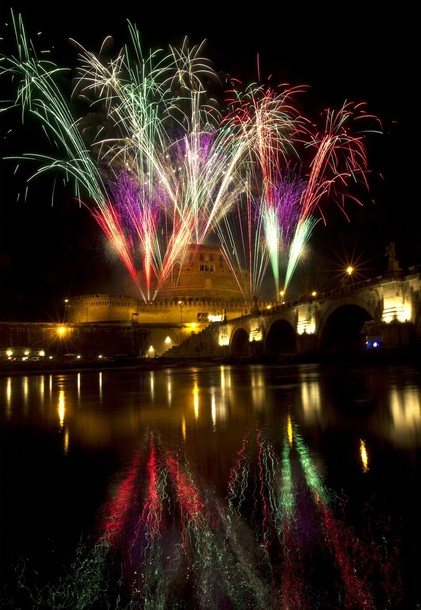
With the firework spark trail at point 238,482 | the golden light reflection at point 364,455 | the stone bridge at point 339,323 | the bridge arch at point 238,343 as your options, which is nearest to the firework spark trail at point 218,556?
the firework spark trail at point 238,482

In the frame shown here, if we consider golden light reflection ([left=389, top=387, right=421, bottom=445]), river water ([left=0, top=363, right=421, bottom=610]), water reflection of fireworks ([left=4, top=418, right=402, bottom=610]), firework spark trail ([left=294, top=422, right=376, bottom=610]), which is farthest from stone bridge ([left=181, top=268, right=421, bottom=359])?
firework spark trail ([left=294, top=422, right=376, bottom=610])

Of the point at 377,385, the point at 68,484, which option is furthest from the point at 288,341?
the point at 68,484

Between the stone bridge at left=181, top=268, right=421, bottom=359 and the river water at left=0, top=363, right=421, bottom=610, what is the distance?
24.5m

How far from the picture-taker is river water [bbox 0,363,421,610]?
2.89 m

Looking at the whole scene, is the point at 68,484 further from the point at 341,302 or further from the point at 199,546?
the point at 341,302

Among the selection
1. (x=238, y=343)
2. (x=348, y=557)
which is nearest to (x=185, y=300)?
(x=238, y=343)

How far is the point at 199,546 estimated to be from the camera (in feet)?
11.4

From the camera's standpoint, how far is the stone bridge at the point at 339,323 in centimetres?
3103

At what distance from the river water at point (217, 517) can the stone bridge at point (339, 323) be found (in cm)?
2449

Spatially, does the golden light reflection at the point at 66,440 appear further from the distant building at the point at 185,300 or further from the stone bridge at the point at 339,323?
the distant building at the point at 185,300

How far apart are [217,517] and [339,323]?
141ft

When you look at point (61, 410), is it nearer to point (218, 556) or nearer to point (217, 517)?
point (217, 517)

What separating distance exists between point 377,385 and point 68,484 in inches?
481

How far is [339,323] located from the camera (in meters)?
45.3
